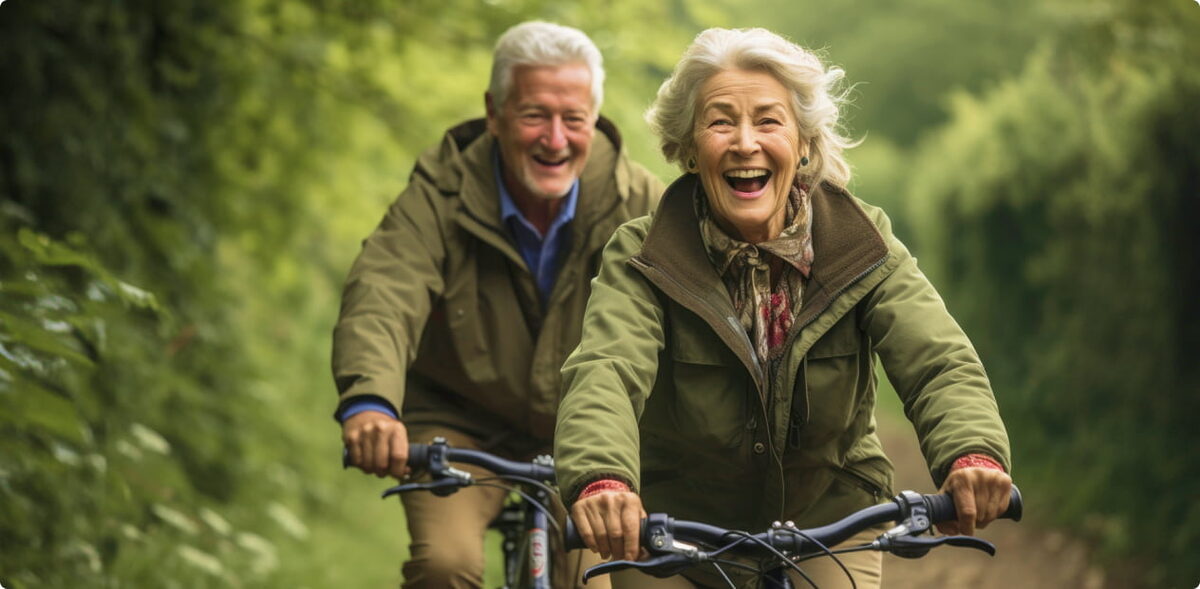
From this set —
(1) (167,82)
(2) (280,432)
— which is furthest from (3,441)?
(2) (280,432)

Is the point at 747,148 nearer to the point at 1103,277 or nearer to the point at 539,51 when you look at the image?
the point at 539,51

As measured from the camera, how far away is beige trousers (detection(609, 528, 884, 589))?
3670mm

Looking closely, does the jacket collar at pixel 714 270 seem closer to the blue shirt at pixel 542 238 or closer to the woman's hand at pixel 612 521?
the woman's hand at pixel 612 521

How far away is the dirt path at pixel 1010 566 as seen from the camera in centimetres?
924

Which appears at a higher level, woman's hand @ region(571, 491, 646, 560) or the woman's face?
the woman's face

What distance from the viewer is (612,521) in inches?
127

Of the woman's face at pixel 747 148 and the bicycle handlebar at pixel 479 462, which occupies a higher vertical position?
the woman's face at pixel 747 148

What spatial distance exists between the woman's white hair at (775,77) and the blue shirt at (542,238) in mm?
1222

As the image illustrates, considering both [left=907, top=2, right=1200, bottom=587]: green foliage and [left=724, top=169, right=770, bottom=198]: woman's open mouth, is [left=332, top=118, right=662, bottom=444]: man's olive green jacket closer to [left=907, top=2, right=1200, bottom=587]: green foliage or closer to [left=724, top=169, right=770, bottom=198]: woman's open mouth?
[left=724, top=169, right=770, bottom=198]: woman's open mouth

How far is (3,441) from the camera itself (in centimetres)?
590

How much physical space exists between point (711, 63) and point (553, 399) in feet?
5.21

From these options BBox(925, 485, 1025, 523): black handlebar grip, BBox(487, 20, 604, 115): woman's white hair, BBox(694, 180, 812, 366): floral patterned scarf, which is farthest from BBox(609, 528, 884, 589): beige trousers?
BBox(487, 20, 604, 115): woman's white hair

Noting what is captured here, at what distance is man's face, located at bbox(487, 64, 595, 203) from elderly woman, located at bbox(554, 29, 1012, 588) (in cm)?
134

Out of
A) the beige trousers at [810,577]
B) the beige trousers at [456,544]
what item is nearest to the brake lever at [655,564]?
the beige trousers at [810,577]
